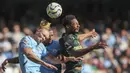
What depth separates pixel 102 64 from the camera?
18406 mm

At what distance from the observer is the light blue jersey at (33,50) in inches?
449

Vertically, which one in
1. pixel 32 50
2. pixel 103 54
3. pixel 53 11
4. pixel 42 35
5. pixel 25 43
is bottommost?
pixel 32 50

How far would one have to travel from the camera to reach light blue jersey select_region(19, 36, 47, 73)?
449 inches

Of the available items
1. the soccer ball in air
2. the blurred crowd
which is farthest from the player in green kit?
the blurred crowd

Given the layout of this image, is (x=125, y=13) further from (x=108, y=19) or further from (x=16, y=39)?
(x=16, y=39)

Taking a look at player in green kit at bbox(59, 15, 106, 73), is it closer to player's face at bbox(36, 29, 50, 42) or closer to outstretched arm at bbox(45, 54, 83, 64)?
outstretched arm at bbox(45, 54, 83, 64)

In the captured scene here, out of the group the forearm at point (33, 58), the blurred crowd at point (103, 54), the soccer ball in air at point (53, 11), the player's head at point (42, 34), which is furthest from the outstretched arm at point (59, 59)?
the blurred crowd at point (103, 54)

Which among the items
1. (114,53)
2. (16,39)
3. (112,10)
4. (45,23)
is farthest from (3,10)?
(45,23)

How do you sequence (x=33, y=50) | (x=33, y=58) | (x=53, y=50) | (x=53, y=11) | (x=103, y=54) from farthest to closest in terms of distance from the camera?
(x=103, y=54) < (x=53, y=11) < (x=53, y=50) < (x=33, y=50) < (x=33, y=58)

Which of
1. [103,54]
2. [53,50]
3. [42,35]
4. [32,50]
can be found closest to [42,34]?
[42,35]

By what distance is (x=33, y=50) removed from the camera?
37.8ft

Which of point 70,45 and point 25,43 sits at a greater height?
point 25,43

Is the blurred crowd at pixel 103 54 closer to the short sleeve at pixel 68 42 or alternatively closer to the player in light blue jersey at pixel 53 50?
the player in light blue jersey at pixel 53 50

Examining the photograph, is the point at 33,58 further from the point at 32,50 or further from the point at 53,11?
the point at 53,11
